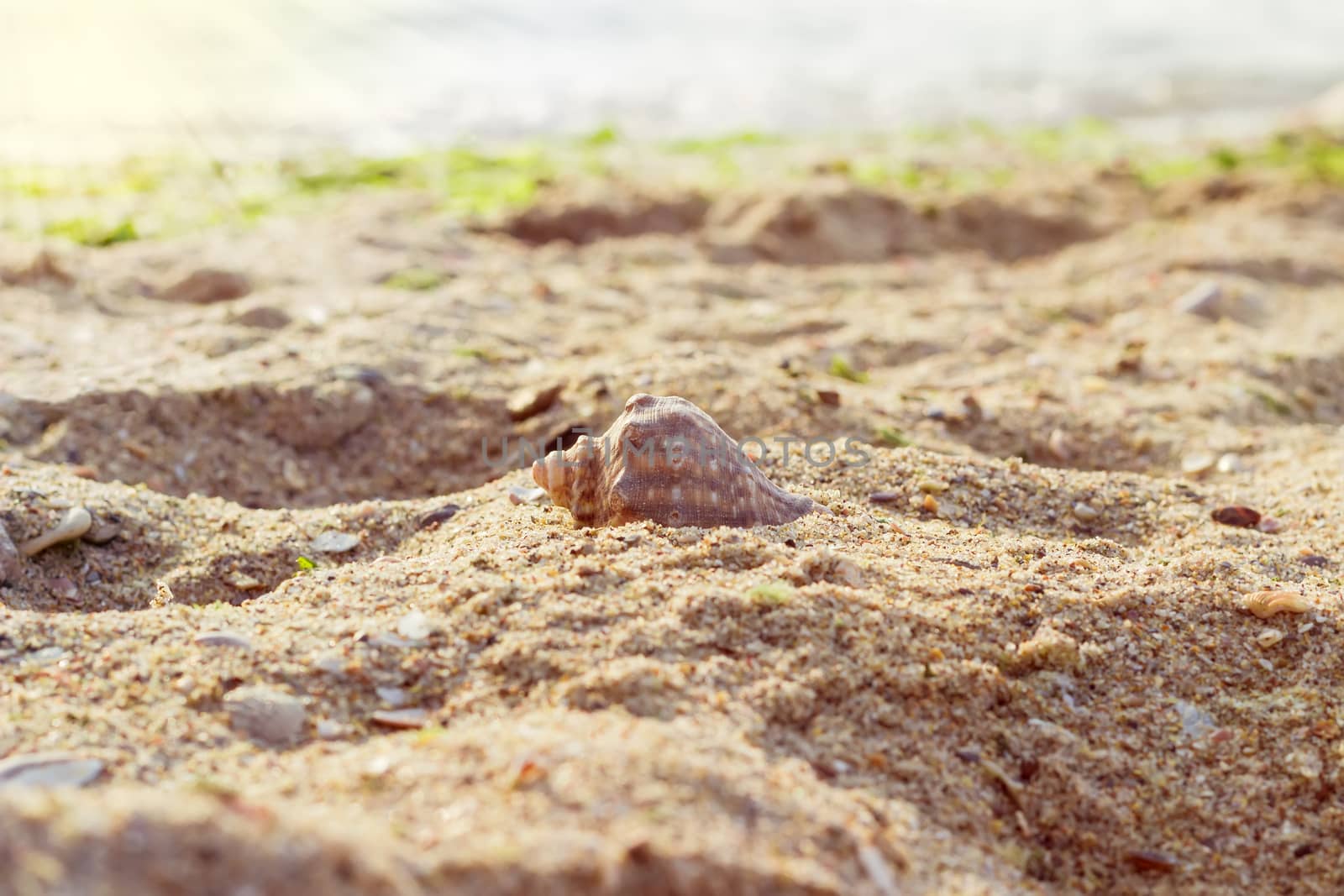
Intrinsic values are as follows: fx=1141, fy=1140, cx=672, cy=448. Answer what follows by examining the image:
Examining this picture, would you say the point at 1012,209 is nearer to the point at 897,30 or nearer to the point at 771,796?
the point at 771,796

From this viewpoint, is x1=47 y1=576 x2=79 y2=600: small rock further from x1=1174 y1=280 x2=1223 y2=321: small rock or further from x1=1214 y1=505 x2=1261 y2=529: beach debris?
→ x1=1174 y1=280 x2=1223 y2=321: small rock

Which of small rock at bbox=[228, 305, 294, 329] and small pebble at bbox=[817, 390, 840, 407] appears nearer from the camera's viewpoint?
small pebble at bbox=[817, 390, 840, 407]

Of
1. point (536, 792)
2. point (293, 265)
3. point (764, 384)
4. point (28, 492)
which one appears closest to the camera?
point (536, 792)

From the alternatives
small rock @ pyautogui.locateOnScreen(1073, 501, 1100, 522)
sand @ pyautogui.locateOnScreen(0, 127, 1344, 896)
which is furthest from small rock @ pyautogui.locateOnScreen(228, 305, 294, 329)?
small rock @ pyautogui.locateOnScreen(1073, 501, 1100, 522)

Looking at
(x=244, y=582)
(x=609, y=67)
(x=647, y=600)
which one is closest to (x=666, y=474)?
(x=647, y=600)

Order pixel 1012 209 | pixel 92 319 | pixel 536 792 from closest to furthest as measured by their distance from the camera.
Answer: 1. pixel 536 792
2. pixel 92 319
3. pixel 1012 209

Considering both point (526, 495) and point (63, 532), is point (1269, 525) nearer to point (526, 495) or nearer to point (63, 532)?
point (526, 495)

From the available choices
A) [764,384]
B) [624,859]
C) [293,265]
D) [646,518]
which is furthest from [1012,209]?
[624,859]
